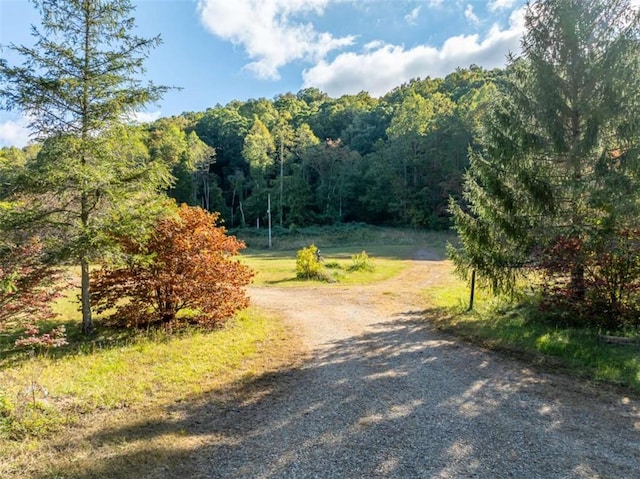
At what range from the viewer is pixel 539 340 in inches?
291

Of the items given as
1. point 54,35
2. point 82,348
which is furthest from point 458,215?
point 54,35

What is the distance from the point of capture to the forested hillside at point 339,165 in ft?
139

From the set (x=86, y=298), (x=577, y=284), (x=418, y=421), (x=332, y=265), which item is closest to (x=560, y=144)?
(x=577, y=284)

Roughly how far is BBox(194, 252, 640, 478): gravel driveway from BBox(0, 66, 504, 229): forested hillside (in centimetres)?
3446

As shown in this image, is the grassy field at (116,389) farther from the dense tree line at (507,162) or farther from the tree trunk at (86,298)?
the dense tree line at (507,162)

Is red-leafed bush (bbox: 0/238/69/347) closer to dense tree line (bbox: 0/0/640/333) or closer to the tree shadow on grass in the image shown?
dense tree line (bbox: 0/0/640/333)

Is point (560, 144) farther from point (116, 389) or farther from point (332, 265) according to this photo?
point (332, 265)

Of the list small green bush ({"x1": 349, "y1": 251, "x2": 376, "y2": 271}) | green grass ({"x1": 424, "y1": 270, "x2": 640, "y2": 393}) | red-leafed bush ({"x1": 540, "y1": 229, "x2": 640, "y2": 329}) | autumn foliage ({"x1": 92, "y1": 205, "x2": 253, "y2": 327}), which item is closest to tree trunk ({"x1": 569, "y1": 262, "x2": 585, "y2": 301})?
red-leafed bush ({"x1": 540, "y1": 229, "x2": 640, "y2": 329})

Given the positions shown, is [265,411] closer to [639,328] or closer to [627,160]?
[639,328]

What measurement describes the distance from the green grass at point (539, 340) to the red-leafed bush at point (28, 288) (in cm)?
835

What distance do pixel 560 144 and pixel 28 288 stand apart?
11.0 meters

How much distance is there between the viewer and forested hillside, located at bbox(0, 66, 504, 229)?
139 feet

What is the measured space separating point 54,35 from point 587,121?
1090cm

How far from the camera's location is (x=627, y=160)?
24.0 ft
